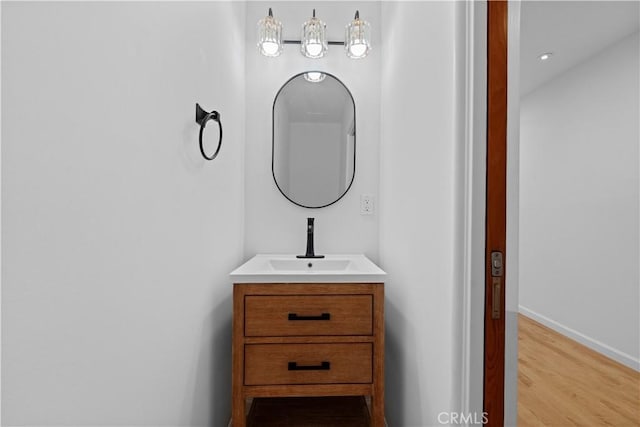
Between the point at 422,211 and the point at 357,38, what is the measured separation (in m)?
1.14

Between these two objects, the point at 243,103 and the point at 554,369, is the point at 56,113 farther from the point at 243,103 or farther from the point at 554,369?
the point at 554,369

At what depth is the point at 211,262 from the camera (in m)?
1.22

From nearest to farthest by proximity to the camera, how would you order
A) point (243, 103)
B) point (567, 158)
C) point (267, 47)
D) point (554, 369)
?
point (267, 47) < point (243, 103) < point (554, 369) < point (567, 158)

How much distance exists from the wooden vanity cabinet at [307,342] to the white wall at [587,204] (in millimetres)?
2372

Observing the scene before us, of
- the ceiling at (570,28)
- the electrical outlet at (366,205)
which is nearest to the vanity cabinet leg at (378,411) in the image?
the electrical outlet at (366,205)

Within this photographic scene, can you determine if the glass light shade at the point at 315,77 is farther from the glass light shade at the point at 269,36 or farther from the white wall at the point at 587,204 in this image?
the white wall at the point at 587,204

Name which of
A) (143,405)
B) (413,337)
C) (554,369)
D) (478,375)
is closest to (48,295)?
(143,405)

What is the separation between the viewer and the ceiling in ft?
6.39

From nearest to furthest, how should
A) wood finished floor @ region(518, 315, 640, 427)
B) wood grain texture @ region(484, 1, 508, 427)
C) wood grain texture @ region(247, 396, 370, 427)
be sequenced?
1. wood grain texture @ region(484, 1, 508, 427)
2. wood grain texture @ region(247, 396, 370, 427)
3. wood finished floor @ region(518, 315, 640, 427)

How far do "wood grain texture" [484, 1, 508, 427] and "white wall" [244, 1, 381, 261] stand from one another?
1.04 m

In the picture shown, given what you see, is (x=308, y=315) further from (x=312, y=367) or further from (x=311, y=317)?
(x=312, y=367)

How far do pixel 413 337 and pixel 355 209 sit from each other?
85cm

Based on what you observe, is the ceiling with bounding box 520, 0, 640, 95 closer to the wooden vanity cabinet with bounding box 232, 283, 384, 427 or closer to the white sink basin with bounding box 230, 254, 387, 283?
the white sink basin with bounding box 230, 254, 387, 283

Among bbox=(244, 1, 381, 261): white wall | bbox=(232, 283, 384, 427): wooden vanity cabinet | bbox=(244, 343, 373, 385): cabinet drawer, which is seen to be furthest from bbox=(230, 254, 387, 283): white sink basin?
bbox=(244, 343, 373, 385): cabinet drawer
